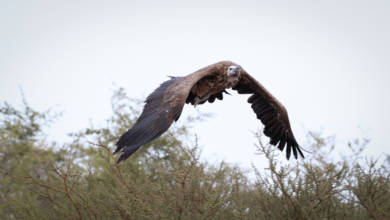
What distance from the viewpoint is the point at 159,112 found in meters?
4.57

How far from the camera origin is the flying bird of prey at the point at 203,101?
13.7ft

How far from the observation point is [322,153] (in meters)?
8.20

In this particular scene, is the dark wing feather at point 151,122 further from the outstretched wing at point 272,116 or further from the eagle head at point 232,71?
the outstretched wing at point 272,116

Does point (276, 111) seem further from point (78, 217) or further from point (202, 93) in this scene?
point (78, 217)

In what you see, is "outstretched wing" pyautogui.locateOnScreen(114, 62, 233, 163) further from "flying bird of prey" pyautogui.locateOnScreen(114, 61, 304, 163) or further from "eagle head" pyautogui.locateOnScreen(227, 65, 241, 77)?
"eagle head" pyautogui.locateOnScreen(227, 65, 241, 77)

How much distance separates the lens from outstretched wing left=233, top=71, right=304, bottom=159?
22.9 ft

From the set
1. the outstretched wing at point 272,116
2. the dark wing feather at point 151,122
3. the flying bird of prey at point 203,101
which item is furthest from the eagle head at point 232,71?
the dark wing feather at point 151,122

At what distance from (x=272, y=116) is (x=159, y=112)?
3290 millimetres

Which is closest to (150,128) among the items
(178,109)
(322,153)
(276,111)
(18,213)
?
(178,109)

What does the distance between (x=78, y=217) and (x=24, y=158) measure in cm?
593

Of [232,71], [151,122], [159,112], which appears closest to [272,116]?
[232,71]

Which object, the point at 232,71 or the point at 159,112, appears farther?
the point at 232,71

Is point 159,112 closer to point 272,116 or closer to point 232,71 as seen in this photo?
point 232,71

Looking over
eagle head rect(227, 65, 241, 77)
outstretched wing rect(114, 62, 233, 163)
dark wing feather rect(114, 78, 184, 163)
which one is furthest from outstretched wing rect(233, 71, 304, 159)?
dark wing feather rect(114, 78, 184, 163)
